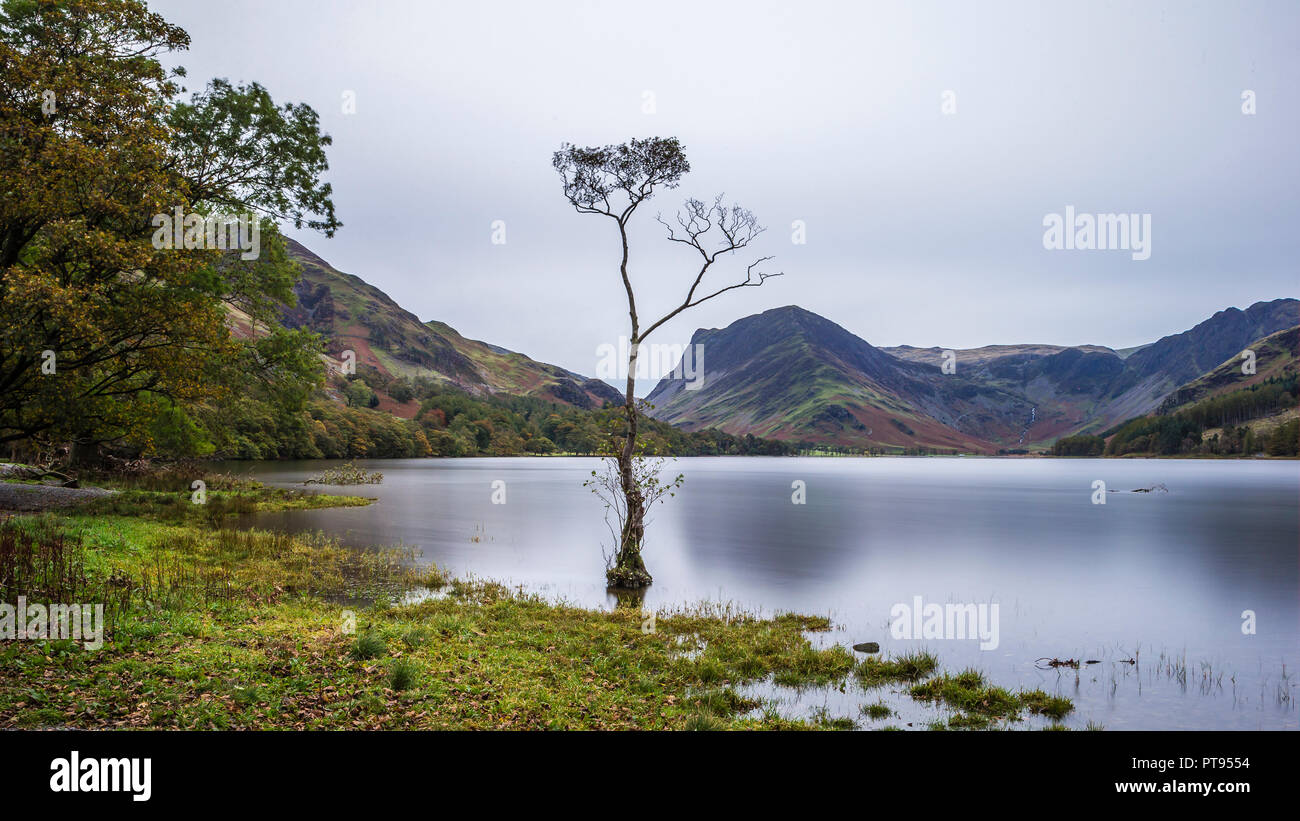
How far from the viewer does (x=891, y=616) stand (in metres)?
21.4

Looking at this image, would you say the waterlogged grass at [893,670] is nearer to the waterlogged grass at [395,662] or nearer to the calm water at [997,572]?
the waterlogged grass at [395,662]

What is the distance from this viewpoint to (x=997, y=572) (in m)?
31.1

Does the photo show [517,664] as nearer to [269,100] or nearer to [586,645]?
[586,645]

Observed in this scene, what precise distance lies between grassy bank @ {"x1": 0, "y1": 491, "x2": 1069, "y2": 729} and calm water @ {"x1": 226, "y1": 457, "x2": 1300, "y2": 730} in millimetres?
2010

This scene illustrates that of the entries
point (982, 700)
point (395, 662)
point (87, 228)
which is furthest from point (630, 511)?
point (87, 228)

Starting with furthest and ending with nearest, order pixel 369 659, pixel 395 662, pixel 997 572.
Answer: pixel 997 572
pixel 369 659
pixel 395 662

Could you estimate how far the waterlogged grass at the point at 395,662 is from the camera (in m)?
9.45

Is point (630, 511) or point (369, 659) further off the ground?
point (630, 511)

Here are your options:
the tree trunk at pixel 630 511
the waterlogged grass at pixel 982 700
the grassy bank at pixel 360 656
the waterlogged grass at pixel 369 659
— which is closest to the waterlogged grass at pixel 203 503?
the grassy bank at pixel 360 656

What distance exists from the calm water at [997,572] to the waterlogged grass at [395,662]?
55.8 inches

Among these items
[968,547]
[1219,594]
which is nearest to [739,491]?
[968,547]

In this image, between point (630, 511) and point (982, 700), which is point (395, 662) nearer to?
point (982, 700)

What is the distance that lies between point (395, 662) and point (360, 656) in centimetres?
129
